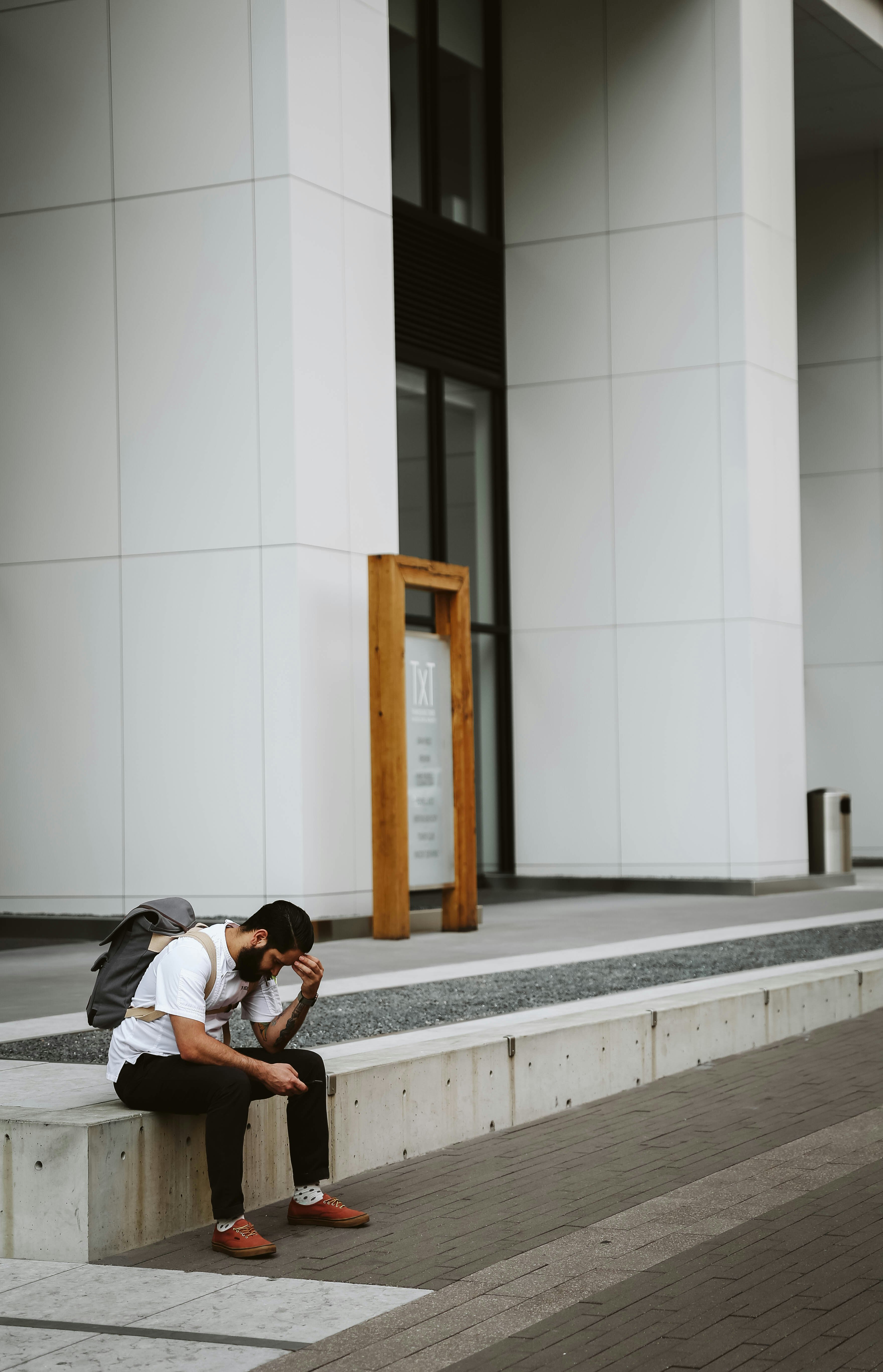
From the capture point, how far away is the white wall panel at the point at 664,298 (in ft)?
63.0

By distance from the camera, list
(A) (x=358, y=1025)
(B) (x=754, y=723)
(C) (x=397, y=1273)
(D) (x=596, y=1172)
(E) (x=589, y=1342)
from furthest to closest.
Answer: (B) (x=754, y=723), (A) (x=358, y=1025), (D) (x=596, y=1172), (C) (x=397, y=1273), (E) (x=589, y=1342)

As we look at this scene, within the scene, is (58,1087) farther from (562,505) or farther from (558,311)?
(558,311)

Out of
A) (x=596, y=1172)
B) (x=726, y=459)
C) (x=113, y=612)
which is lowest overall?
(x=596, y=1172)

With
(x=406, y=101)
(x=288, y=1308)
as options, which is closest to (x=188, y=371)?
(x=406, y=101)

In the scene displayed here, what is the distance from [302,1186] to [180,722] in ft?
26.3

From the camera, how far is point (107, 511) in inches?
559

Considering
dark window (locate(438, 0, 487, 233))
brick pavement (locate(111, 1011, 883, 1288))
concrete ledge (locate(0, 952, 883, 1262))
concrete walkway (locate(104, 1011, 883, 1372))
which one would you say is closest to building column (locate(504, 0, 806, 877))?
dark window (locate(438, 0, 487, 233))

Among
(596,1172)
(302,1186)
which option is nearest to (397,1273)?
(302,1186)

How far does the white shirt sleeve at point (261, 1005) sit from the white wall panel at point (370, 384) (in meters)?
8.25

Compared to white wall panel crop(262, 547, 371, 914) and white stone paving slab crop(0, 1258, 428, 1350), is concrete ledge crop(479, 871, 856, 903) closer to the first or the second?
white wall panel crop(262, 547, 371, 914)

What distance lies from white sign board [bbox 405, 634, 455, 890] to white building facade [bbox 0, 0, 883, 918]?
54 cm

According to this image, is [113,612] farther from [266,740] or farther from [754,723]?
[754,723]

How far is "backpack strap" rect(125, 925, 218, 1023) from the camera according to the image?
19.1 feet

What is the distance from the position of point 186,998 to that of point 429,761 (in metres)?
8.98
